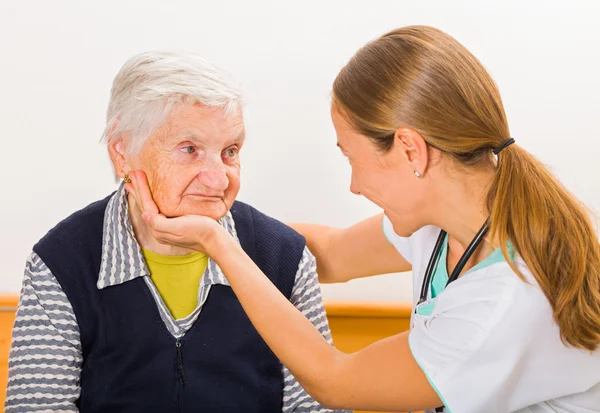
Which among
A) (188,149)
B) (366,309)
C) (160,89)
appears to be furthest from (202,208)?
(366,309)

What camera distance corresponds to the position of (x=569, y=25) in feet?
7.50

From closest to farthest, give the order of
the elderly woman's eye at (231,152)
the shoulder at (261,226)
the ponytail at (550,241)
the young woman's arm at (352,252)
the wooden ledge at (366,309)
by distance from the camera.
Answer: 1. the ponytail at (550,241)
2. the elderly woman's eye at (231,152)
3. the shoulder at (261,226)
4. the young woman's arm at (352,252)
5. the wooden ledge at (366,309)

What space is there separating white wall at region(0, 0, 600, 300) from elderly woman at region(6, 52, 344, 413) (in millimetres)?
444

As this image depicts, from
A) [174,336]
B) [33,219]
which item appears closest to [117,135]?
[174,336]

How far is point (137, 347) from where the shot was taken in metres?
1.77

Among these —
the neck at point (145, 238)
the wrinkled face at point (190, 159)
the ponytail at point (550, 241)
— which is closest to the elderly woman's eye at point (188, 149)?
the wrinkled face at point (190, 159)

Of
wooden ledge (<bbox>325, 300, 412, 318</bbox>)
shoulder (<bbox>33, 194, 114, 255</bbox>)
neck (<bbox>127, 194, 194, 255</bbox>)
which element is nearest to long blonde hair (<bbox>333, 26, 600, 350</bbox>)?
neck (<bbox>127, 194, 194, 255</bbox>)

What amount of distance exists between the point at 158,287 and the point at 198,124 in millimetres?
369

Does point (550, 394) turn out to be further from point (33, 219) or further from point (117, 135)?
point (33, 219)

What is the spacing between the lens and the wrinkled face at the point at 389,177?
1594 mm

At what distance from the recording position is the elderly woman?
1.69 m

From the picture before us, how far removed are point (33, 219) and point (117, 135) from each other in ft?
2.38

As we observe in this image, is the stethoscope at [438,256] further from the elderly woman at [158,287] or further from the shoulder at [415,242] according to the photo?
the elderly woman at [158,287]

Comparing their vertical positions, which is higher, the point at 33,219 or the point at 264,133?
the point at 264,133
